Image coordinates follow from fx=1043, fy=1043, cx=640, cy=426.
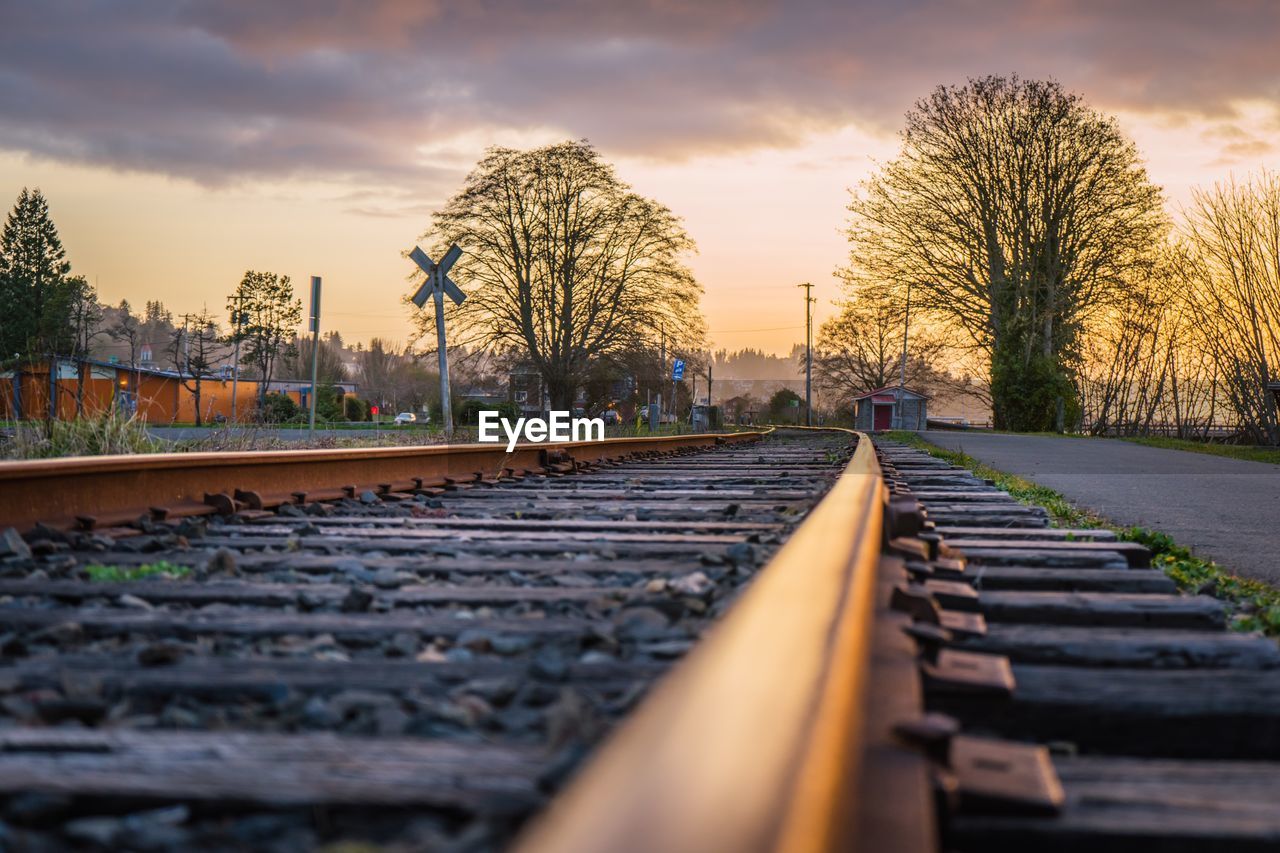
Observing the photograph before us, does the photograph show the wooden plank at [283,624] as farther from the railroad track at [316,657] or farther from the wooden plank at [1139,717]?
the wooden plank at [1139,717]

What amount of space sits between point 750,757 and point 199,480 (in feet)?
15.4

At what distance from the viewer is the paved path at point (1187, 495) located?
527 centimetres

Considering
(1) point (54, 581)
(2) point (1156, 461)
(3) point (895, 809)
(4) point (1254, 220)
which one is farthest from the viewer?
(4) point (1254, 220)

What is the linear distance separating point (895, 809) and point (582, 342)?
36478 mm

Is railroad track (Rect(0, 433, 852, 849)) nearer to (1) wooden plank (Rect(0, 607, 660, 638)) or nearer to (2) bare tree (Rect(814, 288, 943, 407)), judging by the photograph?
(1) wooden plank (Rect(0, 607, 660, 638))

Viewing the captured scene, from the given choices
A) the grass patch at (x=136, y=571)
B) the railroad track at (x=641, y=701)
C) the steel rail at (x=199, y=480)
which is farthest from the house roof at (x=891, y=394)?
the grass patch at (x=136, y=571)

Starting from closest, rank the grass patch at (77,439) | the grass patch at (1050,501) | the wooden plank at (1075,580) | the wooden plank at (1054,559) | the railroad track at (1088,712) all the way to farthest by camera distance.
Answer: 1. the railroad track at (1088,712)
2. the wooden plank at (1075,580)
3. the wooden plank at (1054,559)
4. the grass patch at (1050,501)
5. the grass patch at (77,439)

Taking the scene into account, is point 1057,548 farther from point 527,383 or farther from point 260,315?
point 260,315

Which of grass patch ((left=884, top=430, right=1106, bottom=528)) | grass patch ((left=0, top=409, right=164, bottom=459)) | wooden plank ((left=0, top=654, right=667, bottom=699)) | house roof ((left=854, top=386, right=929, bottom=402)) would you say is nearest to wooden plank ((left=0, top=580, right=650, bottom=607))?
wooden plank ((left=0, top=654, right=667, bottom=699))

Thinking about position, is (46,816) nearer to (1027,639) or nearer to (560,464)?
(1027,639)

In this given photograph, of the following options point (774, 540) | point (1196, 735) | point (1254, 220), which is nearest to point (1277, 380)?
point (1254, 220)

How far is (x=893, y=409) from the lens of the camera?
62469mm

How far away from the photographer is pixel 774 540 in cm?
363

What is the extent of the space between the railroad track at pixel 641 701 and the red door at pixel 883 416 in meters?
60.4
